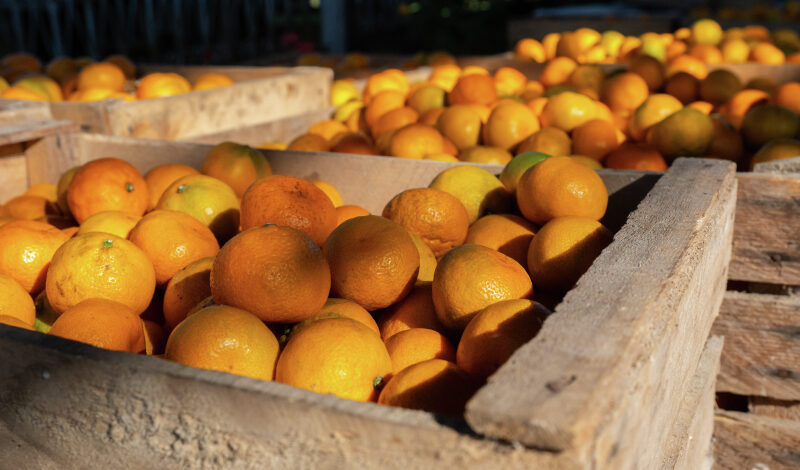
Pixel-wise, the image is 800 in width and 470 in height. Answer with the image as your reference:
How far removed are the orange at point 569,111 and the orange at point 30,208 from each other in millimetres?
1692

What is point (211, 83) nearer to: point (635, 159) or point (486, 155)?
point (486, 155)

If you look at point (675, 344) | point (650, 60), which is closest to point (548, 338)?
point (675, 344)

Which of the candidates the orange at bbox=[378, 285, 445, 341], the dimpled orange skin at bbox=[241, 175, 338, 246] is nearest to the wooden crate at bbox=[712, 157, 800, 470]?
the orange at bbox=[378, 285, 445, 341]

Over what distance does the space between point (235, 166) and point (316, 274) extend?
89 cm

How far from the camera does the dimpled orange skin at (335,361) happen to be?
109cm

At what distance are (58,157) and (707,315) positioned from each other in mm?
2061

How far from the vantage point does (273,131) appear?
A: 304 cm

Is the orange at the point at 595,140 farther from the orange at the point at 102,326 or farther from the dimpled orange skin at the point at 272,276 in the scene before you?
the orange at the point at 102,326

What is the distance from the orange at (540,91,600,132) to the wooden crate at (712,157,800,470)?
2.34 ft

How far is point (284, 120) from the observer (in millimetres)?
3096

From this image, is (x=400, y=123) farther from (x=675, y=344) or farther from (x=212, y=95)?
(x=675, y=344)

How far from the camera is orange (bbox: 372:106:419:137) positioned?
282 centimetres

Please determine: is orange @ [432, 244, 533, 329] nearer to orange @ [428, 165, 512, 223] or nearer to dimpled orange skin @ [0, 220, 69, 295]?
orange @ [428, 165, 512, 223]

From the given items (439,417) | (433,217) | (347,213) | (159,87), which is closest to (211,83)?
(159,87)
